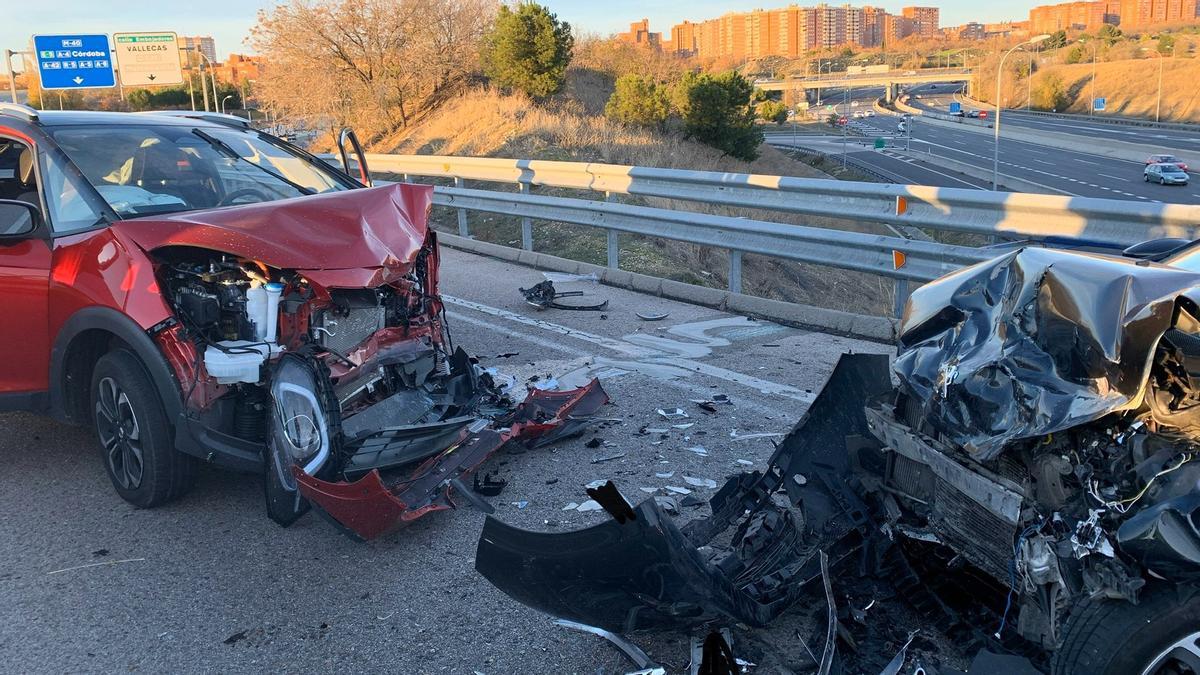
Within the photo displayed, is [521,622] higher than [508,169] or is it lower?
lower

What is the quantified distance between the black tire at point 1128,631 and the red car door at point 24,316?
4520mm

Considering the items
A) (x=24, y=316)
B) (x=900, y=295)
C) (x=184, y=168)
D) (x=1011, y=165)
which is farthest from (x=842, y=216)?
(x=1011, y=165)

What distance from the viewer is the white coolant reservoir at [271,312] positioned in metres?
4.04

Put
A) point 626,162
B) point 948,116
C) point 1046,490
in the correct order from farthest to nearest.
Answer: point 948,116, point 626,162, point 1046,490

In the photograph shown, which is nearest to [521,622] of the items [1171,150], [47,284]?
[47,284]

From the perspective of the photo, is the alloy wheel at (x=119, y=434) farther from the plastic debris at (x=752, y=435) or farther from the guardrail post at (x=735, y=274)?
the guardrail post at (x=735, y=274)

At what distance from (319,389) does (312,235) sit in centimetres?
78

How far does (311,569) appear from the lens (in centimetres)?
381

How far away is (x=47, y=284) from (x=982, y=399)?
4.18 metres

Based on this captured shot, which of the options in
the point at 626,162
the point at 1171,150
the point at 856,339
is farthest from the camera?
the point at 1171,150

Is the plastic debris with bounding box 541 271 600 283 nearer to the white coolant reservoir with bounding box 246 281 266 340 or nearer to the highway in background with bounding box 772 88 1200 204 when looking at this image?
the white coolant reservoir with bounding box 246 281 266 340

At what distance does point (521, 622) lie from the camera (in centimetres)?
334

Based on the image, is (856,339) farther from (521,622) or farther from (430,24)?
(430,24)

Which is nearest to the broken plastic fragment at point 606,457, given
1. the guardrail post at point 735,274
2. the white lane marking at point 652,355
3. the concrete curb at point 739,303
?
the white lane marking at point 652,355
